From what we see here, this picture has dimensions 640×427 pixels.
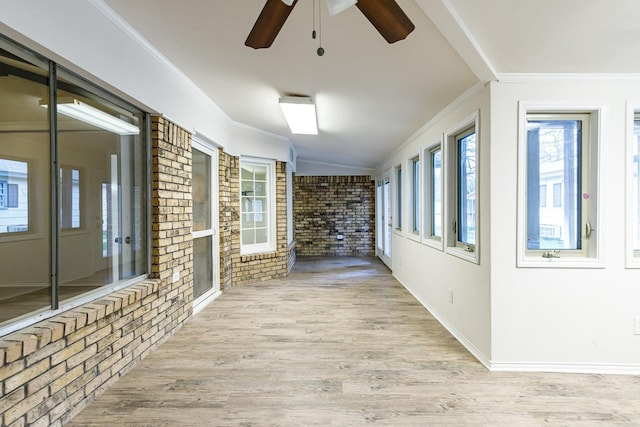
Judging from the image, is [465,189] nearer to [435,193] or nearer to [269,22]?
[435,193]

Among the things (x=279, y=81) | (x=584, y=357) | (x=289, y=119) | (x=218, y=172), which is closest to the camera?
(x=584, y=357)

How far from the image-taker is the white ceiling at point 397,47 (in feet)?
5.93

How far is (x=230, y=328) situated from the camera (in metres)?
3.22

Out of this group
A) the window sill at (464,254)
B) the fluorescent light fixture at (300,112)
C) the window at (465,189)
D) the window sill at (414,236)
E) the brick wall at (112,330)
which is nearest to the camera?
the brick wall at (112,330)

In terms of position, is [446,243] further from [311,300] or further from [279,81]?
[279,81]

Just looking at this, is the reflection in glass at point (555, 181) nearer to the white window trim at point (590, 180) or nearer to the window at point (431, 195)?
Answer: the white window trim at point (590, 180)

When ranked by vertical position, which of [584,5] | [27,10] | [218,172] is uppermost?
[584,5]

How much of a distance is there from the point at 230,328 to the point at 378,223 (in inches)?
212

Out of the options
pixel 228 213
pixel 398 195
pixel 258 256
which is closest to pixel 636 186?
pixel 398 195

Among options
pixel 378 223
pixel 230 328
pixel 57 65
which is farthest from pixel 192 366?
pixel 378 223

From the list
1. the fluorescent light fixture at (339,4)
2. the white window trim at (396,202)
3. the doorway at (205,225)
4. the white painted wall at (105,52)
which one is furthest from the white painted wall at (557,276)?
the white window trim at (396,202)

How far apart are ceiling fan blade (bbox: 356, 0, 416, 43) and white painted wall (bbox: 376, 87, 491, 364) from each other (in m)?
→ 1.34

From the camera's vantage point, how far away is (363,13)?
1.35 m

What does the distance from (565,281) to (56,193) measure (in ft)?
11.4
